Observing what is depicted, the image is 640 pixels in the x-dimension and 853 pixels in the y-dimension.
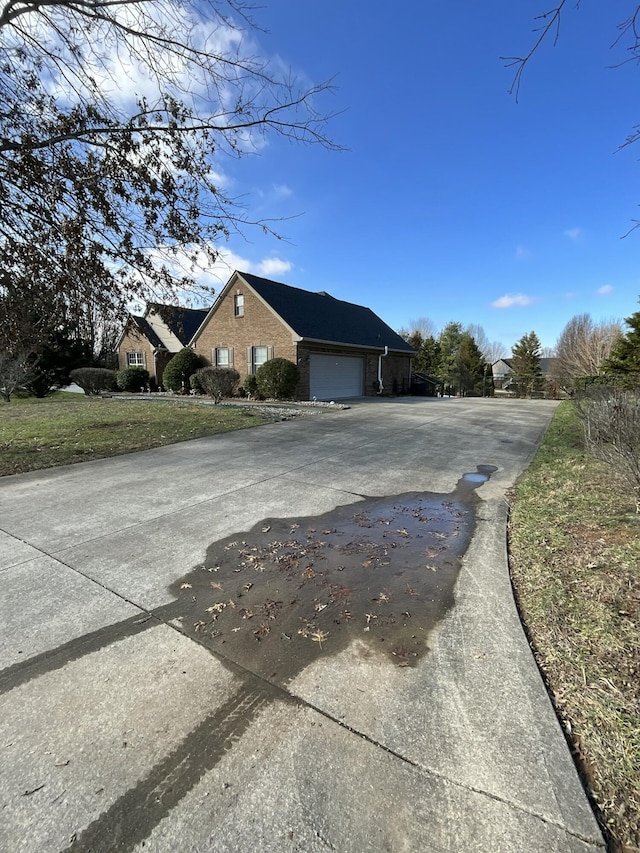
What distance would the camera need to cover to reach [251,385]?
18922 millimetres

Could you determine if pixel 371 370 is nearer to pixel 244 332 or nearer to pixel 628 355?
pixel 244 332

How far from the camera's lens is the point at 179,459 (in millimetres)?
7336

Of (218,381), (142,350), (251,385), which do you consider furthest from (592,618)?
(142,350)

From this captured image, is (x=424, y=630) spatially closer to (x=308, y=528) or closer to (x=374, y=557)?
(x=374, y=557)

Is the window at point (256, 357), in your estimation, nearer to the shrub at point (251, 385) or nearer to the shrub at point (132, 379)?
the shrub at point (251, 385)

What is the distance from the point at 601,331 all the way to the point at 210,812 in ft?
133

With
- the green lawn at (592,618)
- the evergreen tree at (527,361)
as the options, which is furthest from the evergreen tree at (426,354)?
the green lawn at (592,618)

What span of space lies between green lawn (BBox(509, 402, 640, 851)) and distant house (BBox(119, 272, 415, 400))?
47.7ft

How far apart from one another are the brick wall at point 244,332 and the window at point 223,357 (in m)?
0.17

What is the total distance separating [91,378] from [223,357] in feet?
24.2

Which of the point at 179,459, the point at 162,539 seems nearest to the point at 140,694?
the point at 162,539

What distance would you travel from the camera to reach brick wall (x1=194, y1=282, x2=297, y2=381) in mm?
18672

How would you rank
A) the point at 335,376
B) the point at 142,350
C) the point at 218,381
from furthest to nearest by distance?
1. the point at 142,350
2. the point at 335,376
3. the point at 218,381

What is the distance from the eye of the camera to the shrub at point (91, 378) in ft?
71.5
